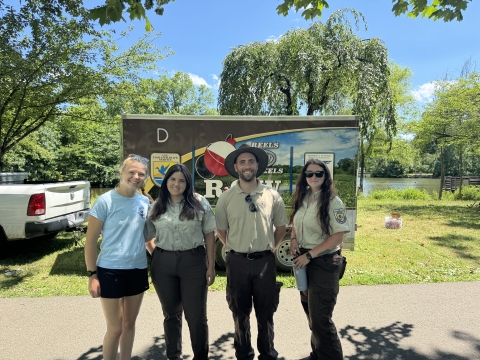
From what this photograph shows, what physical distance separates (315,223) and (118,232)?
1.48m

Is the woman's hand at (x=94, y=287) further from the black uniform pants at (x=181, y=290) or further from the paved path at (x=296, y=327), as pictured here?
the paved path at (x=296, y=327)

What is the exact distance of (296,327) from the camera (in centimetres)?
334

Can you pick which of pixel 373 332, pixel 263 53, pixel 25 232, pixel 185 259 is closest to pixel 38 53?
pixel 25 232

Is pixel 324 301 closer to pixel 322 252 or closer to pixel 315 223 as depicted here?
pixel 322 252

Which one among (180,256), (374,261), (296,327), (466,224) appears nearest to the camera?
(180,256)

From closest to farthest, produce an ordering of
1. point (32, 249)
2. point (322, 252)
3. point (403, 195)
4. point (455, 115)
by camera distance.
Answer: point (322, 252), point (32, 249), point (455, 115), point (403, 195)

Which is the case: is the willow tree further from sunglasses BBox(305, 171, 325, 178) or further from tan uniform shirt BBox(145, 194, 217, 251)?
tan uniform shirt BBox(145, 194, 217, 251)

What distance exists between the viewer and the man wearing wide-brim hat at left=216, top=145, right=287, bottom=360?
8.15 feet

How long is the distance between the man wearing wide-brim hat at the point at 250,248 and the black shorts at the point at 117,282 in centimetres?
74

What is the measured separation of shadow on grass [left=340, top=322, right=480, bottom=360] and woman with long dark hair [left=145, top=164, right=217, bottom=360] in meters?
1.52

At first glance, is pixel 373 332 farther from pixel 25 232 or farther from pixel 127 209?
pixel 25 232

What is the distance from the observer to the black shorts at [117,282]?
2242 millimetres

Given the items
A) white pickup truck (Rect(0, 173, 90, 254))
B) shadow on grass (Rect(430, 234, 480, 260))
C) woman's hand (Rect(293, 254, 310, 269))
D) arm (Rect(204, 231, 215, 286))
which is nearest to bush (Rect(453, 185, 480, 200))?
shadow on grass (Rect(430, 234, 480, 260))

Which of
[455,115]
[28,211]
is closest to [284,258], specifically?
[28,211]
